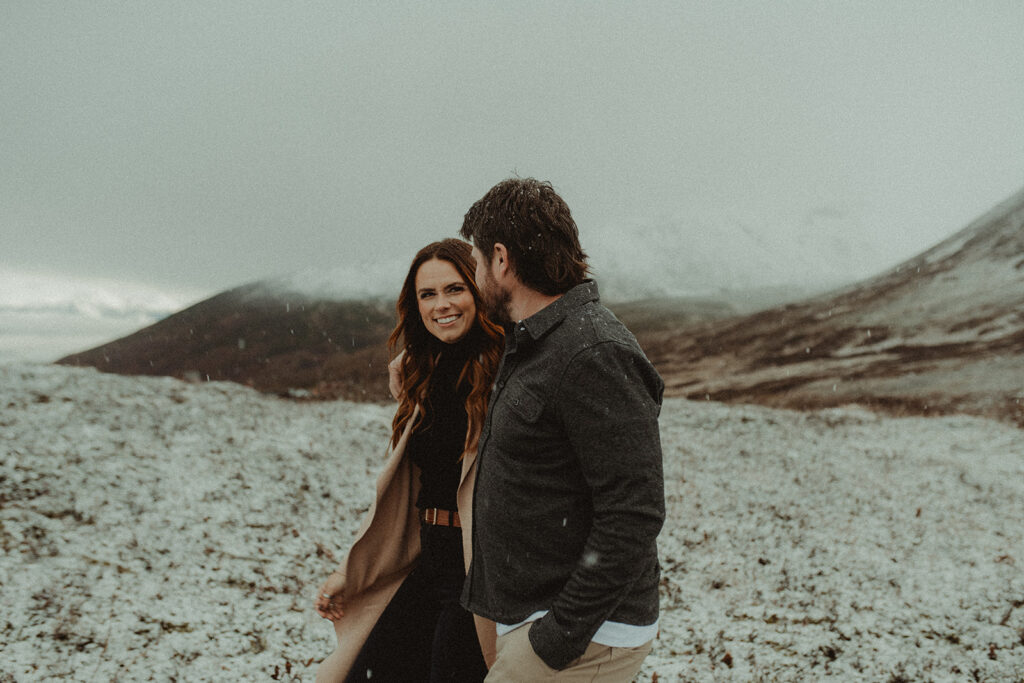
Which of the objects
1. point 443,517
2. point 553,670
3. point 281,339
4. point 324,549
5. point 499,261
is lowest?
point 324,549

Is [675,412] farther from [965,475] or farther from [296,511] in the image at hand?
[296,511]

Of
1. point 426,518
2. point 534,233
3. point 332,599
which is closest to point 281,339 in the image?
point 332,599

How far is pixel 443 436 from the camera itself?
9.82 feet

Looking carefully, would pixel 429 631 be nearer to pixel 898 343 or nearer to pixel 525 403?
pixel 525 403

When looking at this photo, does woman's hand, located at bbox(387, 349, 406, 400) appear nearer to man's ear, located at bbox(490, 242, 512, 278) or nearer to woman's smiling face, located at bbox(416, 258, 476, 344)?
woman's smiling face, located at bbox(416, 258, 476, 344)

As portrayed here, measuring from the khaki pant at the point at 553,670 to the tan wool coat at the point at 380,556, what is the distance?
51.1 inches

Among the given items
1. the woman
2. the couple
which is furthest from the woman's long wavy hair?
the couple

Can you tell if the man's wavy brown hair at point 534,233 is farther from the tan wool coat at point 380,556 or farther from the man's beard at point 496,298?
the tan wool coat at point 380,556

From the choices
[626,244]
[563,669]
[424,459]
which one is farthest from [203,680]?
[626,244]

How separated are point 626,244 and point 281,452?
66423mm

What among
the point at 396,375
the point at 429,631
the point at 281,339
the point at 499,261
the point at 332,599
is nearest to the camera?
the point at 499,261

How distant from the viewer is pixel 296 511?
813 cm

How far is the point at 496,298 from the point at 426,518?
1.53 meters

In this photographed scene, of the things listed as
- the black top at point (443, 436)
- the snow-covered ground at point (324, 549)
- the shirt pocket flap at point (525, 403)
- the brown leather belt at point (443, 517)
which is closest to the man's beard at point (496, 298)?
the shirt pocket flap at point (525, 403)
